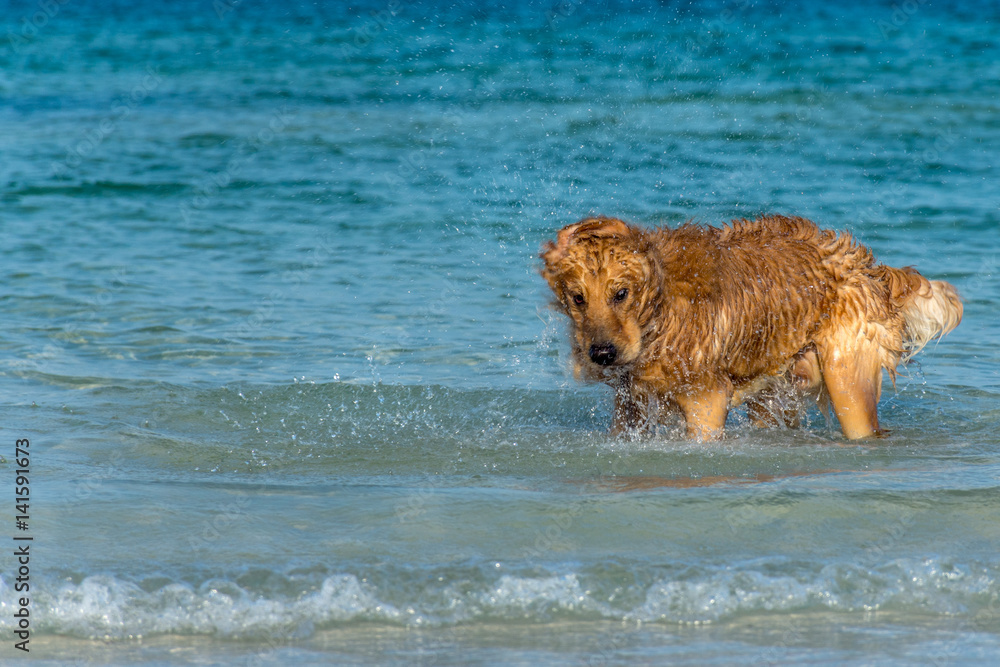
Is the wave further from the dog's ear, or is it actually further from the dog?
the dog's ear

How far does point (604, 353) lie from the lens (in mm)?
6121

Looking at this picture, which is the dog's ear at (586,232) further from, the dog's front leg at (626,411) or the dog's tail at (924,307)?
the dog's tail at (924,307)

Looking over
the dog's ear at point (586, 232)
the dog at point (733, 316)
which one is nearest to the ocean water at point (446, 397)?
the dog at point (733, 316)

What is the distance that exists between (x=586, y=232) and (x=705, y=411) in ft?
4.24

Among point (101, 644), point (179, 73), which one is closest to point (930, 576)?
point (101, 644)

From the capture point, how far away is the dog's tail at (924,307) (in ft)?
22.6

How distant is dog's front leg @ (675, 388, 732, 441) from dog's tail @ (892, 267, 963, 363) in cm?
127

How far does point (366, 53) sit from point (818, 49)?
32.9ft

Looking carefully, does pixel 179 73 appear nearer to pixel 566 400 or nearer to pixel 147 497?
pixel 566 400

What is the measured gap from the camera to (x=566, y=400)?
814cm

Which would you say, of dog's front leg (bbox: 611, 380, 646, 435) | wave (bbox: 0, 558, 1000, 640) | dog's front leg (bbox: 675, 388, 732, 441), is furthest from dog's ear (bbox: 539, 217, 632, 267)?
wave (bbox: 0, 558, 1000, 640)

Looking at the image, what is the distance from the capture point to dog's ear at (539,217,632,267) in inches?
243

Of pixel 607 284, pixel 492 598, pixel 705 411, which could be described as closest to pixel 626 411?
pixel 705 411

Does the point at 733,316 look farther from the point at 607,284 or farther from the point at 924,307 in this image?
the point at 924,307
